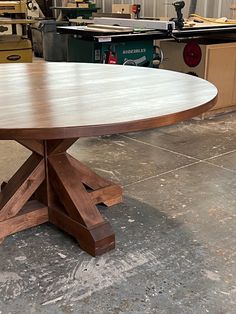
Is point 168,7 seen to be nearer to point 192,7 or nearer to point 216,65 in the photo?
point 192,7

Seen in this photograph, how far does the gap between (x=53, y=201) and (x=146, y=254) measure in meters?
0.54

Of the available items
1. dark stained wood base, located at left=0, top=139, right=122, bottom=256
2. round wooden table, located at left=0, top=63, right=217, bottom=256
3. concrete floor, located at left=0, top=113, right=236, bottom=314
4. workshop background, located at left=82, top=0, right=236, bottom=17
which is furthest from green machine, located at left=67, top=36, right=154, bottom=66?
workshop background, located at left=82, top=0, right=236, bottom=17

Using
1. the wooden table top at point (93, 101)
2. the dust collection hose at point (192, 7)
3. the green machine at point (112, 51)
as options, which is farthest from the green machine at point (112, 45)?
the dust collection hose at point (192, 7)

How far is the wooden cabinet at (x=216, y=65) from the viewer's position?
3809 millimetres

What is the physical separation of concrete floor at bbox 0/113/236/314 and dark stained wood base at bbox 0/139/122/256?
6 cm

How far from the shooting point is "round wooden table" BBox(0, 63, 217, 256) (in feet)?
4.22

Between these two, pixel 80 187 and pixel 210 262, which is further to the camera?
pixel 80 187

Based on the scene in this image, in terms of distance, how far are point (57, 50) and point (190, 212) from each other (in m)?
5.21

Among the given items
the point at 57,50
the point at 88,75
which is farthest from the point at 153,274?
the point at 57,50

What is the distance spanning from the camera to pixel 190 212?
7.29 feet

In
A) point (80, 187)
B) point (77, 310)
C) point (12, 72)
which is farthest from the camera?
point (12, 72)

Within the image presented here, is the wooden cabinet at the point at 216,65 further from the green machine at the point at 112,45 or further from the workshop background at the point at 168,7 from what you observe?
the workshop background at the point at 168,7

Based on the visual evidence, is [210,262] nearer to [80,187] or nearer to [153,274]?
Result: [153,274]

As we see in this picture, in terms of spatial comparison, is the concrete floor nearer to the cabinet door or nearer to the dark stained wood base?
the dark stained wood base
